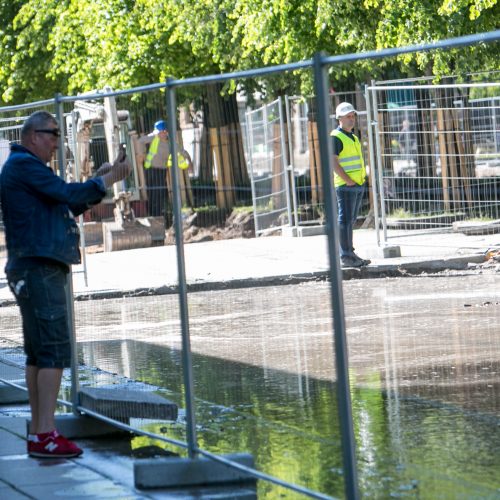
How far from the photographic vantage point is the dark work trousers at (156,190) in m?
7.25

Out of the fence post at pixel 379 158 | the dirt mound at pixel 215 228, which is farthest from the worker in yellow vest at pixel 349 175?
the fence post at pixel 379 158

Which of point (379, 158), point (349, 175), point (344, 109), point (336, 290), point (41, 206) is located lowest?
point (336, 290)

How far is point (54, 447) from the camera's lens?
762 cm

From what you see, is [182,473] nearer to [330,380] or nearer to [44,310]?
[44,310]

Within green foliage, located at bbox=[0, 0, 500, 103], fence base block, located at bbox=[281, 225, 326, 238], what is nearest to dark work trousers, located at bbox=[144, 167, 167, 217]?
fence base block, located at bbox=[281, 225, 326, 238]

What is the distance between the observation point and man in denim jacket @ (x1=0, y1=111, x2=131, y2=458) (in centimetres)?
746

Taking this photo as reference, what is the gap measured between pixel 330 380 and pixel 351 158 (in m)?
1.66

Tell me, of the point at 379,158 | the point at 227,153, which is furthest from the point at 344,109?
the point at 379,158

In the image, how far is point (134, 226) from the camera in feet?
23.2

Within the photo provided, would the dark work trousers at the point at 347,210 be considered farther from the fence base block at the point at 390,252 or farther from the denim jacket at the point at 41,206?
the fence base block at the point at 390,252

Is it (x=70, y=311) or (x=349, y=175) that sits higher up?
(x=349, y=175)

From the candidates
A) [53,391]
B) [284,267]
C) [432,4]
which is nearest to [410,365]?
[284,267]

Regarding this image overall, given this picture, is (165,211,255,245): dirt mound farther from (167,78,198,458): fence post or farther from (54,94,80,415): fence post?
(54,94,80,415): fence post

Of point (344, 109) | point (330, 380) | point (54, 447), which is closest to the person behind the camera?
point (54, 447)
